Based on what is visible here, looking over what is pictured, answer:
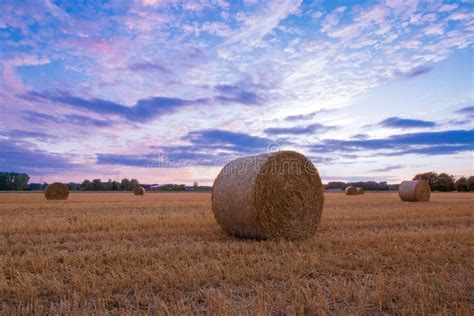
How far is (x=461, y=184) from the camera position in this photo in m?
55.3

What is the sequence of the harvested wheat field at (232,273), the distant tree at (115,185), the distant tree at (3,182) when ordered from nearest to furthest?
the harvested wheat field at (232,273), the distant tree at (3,182), the distant tree at (115,185)

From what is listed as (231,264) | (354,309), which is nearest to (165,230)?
(231,264)

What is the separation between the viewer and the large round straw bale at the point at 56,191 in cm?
2534

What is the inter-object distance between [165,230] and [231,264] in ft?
12.7

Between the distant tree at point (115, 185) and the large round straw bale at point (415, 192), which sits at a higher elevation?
the distant tree at point (115, 185)

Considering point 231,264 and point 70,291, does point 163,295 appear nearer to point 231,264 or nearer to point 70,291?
point 70,291

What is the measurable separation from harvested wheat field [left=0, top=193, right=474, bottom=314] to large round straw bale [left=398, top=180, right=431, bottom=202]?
1477 cm

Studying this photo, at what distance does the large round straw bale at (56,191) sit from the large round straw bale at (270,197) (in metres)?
18.9

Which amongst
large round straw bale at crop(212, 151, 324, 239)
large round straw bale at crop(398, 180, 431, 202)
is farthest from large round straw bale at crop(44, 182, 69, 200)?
large round straw bale at crop(398, 180, 431, 202)

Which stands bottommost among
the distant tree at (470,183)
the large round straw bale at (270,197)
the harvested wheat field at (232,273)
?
the harvested wheat field at (232,273)

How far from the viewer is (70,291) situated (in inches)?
183

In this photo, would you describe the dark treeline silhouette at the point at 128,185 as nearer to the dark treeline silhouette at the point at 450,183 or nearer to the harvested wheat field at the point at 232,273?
the dark treeline silhouette at the point at 450,183

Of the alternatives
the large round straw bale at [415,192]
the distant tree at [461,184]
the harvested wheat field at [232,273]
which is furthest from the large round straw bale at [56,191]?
the distant tree at [461,184]

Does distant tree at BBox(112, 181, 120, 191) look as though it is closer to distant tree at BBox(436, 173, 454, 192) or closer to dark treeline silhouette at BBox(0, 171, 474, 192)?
dark treeline silhouette at BBox(0, 171, 474, 192)
